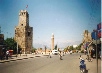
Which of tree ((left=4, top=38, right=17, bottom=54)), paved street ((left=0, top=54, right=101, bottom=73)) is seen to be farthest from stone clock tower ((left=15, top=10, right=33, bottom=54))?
paved street ((left=0, top=54, right=101, bottom=73))

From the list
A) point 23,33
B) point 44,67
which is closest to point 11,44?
point 23,33

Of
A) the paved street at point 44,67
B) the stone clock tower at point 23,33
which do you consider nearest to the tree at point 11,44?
the stone clock tower at point 23,33

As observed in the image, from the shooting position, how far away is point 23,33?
255ft

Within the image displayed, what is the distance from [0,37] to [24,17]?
112ft

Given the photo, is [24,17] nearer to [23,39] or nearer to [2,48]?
[23,39]

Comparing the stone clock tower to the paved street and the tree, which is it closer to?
the tree

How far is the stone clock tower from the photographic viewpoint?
77.2 metres

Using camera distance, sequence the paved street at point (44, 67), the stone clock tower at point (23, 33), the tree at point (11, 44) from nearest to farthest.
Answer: the paved street at point (44, 67), the tree at point (11, 44), the stone clock tower at point (23, 33)

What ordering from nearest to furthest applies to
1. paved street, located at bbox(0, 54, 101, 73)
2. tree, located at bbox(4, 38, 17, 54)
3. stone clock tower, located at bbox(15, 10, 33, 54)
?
paved street, located at bbox(0, 54, 101, 73)
tree, located at bbox(4, 38, 17, 54)
stone clock tower, located at bbox(15, 10, 33, 54)

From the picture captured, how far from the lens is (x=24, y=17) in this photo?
3108 inches

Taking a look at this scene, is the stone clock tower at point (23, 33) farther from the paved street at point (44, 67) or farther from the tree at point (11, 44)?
the paved street at point (44, 67)

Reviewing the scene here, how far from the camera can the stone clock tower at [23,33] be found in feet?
253

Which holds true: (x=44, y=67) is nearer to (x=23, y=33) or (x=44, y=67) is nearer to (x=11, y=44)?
(x=11, y=44)

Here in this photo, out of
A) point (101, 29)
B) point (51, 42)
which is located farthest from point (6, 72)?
point (51, 42)
